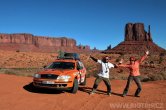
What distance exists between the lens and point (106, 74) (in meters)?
11.0

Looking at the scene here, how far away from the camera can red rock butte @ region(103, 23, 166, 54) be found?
101000mm

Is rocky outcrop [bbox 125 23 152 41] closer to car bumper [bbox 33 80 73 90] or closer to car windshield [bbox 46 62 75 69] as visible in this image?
car windshield [bbox 46 62 75 69]

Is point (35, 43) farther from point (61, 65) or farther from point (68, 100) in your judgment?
point (68, 100)

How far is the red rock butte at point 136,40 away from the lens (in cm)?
10100

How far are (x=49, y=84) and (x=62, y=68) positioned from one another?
1761 millimetres

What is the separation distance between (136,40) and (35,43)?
241ft

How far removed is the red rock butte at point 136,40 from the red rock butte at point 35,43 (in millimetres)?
54599

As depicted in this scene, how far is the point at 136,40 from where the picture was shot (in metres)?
118

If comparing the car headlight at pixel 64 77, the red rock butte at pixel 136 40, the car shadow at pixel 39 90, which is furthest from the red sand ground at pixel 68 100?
the red rock butte at pixel 136 40

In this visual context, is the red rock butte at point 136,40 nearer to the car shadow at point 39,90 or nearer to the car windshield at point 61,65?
the car windshield at point 61,65

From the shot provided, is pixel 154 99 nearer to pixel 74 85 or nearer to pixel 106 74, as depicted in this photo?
pixel 106 74

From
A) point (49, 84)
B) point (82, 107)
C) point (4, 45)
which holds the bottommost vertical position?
point (82, 107)

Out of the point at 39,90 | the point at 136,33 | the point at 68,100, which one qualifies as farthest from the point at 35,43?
the point at 68,100

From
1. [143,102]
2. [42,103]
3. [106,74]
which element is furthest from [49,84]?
[143,102]
